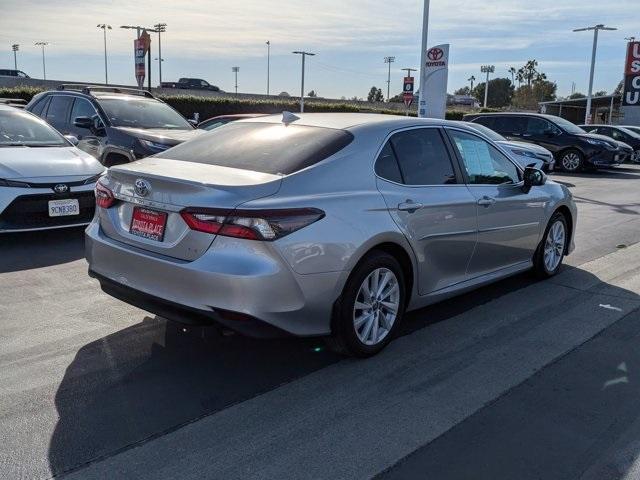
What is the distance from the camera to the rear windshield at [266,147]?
406cm

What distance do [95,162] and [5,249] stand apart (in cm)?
147

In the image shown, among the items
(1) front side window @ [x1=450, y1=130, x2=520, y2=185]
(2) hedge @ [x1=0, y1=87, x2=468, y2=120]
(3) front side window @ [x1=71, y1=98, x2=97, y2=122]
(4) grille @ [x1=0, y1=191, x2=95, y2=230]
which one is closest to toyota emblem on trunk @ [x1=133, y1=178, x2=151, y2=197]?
(1) front side window @ [x1=450, y1=130, x2=520, y2=185]

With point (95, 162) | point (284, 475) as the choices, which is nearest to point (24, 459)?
point (284, 475)

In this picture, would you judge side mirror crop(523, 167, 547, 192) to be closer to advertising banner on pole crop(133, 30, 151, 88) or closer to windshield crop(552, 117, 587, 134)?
windshield crop(552, 117, 587, 134)

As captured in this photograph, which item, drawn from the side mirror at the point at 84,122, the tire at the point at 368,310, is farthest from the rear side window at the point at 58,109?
the tire at the point at 368,310

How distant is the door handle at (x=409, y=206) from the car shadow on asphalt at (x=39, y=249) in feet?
12.7

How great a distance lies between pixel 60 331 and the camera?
457cm

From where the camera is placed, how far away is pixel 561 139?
2003 centimetres

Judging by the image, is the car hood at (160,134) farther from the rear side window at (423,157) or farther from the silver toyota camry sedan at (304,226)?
the rear side window at (423,157)

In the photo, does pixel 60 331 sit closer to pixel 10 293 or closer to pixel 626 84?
pixel 10 293

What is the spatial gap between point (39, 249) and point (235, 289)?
4.33 m

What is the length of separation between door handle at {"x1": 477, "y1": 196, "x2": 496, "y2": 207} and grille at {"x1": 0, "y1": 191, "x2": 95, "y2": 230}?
14.4 ft

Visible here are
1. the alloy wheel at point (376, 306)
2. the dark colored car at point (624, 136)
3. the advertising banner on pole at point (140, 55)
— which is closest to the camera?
the alloy wheel at point (376, 306)

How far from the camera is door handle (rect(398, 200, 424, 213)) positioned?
4.34m
